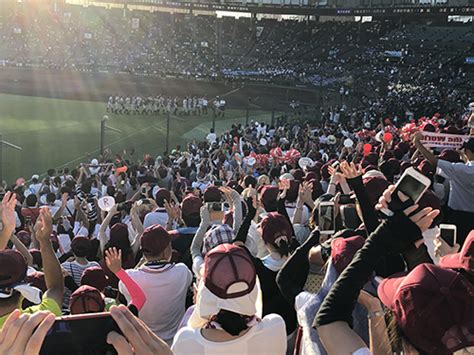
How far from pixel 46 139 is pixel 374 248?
936 inches

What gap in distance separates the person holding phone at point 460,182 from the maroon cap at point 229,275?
3.72 m

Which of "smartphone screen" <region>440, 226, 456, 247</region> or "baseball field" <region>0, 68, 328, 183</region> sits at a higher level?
"smartphone screen" <region>440, 226, 456, 247</region>

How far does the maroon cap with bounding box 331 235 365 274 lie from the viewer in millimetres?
2922

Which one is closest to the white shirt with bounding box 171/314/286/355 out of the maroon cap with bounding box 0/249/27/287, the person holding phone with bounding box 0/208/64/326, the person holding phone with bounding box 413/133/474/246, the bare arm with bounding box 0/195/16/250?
the person holding phone with bounding box 0/208/64/326

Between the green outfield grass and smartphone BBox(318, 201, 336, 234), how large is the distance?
1558 cm

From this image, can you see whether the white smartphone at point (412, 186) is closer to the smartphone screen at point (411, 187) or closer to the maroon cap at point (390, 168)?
the smartphone screen at point (411, 187)

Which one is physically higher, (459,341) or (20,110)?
(459,341)

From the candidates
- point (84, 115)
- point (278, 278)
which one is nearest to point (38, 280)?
point (278, 278)

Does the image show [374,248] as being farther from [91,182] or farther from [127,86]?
[127,86]

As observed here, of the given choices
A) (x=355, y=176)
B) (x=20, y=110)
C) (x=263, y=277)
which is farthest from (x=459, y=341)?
(x=20, y=110)

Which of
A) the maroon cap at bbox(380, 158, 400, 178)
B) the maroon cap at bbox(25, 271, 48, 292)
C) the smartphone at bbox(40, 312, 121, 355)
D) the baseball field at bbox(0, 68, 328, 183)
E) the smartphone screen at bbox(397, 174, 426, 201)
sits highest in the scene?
the smartphone screen at bbox(397, 174, 426, 201)

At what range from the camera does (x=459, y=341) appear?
194 centimetres

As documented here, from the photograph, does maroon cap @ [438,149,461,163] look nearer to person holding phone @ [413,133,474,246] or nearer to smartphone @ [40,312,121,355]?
person holding phone @ [413,133,474,246]

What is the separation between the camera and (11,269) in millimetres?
3156
